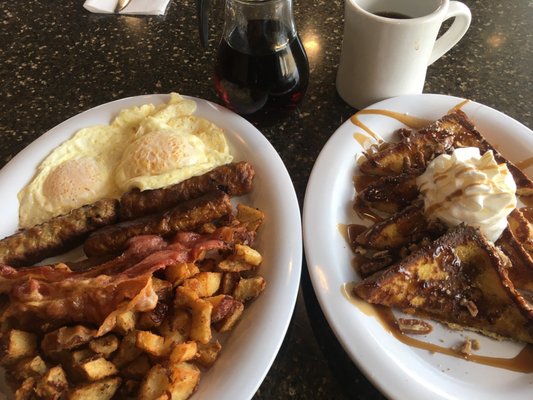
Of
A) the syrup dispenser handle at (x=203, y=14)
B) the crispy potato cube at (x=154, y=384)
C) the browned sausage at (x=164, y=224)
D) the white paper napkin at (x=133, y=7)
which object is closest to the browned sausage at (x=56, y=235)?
the browned sausage at (x=164, y=224)

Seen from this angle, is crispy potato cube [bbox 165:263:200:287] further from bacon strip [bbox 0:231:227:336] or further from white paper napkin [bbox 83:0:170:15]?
white paper napkin [bbox 83:0:170:15]

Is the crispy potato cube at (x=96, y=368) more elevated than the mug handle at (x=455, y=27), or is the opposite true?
the mug handle at (x=455, y=27)

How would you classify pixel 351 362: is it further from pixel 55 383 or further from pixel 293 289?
pixel 55 383

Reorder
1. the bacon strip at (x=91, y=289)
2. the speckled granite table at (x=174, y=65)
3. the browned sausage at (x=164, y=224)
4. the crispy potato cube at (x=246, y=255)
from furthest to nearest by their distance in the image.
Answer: the speckled granite table at (x=174, y=65)
the browned sausage at (x=164, y=224)
the crispy potato cube at (x=246, y=255)
the bacon strip at (x=91, y=289)

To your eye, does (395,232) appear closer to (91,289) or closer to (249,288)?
Result: (249,288)

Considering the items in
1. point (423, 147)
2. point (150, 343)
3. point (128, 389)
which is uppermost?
point (423, 147)

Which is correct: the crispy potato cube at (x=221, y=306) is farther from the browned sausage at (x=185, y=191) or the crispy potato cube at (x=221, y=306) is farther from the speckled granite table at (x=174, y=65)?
the speckled granite table at (x=174, y=65)

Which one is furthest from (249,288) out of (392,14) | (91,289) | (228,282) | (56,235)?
(392,14)
